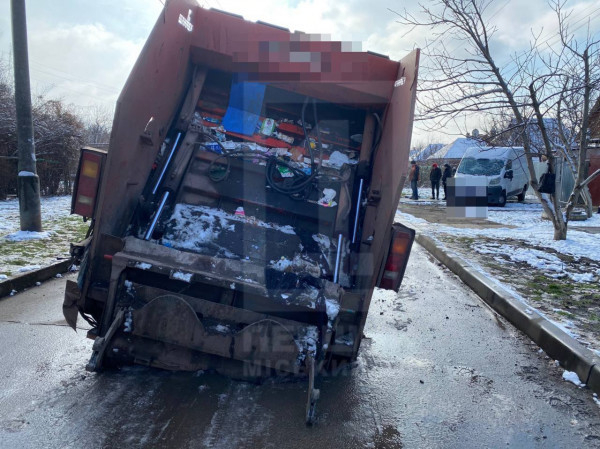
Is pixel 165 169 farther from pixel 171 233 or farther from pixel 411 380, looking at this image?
pixel 411 380

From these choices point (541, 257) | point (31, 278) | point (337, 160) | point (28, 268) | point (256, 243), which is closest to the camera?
point (256, 243)

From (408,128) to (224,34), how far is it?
1.79m

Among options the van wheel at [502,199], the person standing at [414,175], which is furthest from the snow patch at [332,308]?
the van wheel at [502,199]

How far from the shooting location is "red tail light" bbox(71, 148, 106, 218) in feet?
10.4

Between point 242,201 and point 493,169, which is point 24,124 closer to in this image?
point 242,201

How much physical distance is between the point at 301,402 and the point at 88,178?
2138 millimetres

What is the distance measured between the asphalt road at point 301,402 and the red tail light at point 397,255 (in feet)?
2.54

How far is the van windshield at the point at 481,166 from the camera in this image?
1964 cm

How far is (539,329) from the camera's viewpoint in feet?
14.2

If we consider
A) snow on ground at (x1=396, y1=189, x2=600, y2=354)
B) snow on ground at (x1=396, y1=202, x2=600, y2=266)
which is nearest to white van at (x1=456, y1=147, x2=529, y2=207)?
snow on ground at (x1=396, y1=202, x2=600, y2=266)

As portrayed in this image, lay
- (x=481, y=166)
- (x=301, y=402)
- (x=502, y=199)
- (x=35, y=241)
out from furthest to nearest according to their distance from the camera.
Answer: (x=481, y=166) → (x=502, y=199) → (x=35, y=241) → (x=301, y=402)

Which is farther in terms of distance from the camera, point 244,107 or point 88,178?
point 244,107

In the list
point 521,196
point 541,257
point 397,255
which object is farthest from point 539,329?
point 521,196

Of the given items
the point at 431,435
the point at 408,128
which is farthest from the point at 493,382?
the point at 408,128
